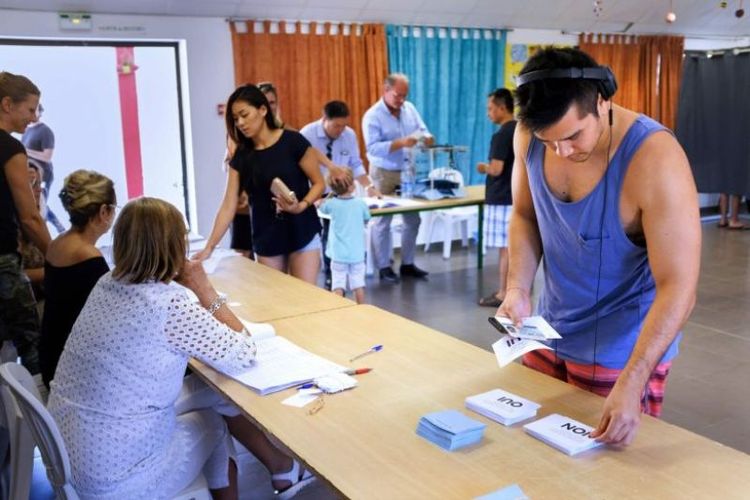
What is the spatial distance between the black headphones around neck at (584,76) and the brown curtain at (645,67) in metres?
6.89

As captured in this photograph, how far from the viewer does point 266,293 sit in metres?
2.95

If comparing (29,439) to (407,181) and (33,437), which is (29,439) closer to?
(33,437)

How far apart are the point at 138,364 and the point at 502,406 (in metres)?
0.92

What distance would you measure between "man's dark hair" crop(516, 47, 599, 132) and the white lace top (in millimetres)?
1008

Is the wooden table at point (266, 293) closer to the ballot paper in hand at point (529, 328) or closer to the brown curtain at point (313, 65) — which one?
the ballot paper in hand at point (529, 328)

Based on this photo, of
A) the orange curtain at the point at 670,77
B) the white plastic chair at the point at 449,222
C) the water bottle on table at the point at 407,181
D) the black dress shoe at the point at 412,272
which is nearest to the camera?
the water bottle on table at the point at 407,181

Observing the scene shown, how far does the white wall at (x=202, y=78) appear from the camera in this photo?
5457 millimetres

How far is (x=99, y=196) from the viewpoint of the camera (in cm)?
251

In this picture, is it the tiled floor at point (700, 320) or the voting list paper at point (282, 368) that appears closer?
the voting list paper at point (282, 368)

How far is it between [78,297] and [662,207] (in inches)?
73.0

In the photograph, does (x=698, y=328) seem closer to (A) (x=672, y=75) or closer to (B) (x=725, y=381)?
(B) (x=725, y=381)

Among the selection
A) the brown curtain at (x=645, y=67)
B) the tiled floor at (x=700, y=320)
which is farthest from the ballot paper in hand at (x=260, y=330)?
the brown curtain at (x=645, y=67)

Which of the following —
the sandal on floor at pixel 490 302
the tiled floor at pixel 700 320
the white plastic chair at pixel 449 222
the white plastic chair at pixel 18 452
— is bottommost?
the tiled floor at pixel 700 320

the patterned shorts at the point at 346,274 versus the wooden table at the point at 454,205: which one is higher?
the wooden table at the point at 454,205
